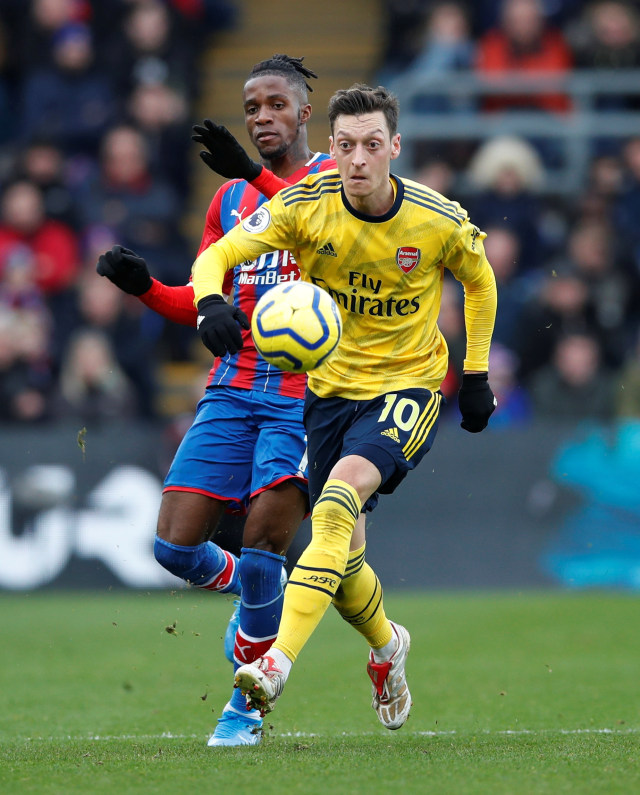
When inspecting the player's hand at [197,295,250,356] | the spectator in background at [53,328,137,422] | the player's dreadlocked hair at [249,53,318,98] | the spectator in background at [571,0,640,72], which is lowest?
the spectator in background at [53,328,137,422]

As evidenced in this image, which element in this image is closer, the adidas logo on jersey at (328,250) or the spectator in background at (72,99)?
the adidas logo on jersey at (328,250)

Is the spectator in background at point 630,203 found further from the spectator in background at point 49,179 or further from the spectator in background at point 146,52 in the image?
the spectator in background at point 49,179

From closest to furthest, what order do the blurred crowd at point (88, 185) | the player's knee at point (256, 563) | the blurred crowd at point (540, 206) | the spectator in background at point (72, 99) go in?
1. the player's knee at point (256, 563)
2. the blurred crowd at point (540, 206)
3. the blurred crowd at point (88, 185)
4. the spectator in background at point (72, 99)

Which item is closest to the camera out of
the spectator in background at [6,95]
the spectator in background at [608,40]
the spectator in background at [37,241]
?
the spectator in background at [37,241]

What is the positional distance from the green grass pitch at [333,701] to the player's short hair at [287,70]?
2539 millimetres

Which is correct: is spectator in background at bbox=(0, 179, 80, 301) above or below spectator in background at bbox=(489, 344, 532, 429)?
above

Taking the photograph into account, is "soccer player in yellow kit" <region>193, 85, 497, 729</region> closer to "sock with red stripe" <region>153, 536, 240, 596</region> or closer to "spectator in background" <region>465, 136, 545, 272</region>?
"sock with red stripe" <region>153, 536, 240, 596</region>

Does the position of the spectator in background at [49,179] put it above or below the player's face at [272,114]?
below

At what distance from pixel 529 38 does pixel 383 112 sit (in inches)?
354

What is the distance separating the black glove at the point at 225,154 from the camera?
583 centimetres

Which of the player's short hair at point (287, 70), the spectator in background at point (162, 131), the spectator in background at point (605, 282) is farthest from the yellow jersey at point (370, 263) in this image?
the spectator in background at point (162, 131)

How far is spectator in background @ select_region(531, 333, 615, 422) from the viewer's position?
1169 centimetres

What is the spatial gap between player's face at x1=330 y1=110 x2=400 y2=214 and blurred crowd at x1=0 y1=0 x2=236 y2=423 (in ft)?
22.1

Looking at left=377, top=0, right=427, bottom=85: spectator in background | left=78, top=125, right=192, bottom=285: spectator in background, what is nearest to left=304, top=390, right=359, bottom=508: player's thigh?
left=78, top=125, right=192, bottom=285: spectator in background
